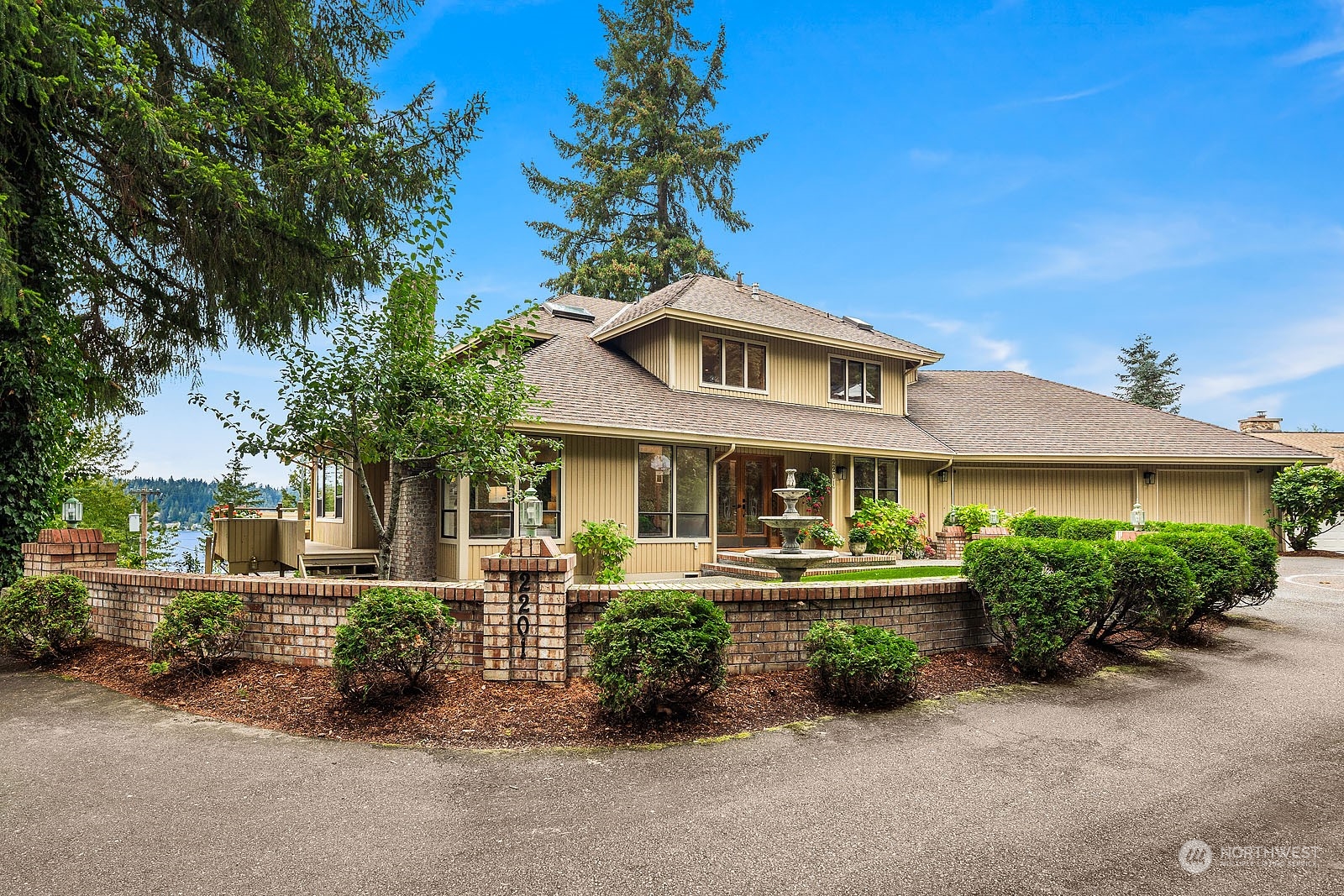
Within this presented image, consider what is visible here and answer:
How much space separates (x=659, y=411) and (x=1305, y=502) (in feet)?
55.5

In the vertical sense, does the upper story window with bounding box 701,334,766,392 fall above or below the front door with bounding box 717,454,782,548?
above

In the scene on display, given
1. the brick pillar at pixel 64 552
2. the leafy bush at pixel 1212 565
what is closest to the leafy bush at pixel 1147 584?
the leafy bush at pixel 1212 565

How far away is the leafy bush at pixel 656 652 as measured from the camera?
15.8ft

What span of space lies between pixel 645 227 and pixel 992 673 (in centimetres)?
2698

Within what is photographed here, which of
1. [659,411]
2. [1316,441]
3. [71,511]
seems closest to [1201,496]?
[659,411]

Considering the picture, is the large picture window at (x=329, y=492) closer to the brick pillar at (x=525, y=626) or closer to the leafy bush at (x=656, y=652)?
the brick pillar at (x=525, y=626)

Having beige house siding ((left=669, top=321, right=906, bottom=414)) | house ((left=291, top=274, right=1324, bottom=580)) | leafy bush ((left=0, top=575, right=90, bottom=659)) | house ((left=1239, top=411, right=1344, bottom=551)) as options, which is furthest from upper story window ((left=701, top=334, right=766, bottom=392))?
house ((left=1239, top=411, right=1344, bottom=551))

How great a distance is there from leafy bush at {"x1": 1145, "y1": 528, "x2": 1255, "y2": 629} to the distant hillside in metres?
18.2

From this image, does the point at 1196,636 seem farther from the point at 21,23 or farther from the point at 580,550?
the point at 21,23

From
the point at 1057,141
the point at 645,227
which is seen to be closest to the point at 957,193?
the point at 1057,141

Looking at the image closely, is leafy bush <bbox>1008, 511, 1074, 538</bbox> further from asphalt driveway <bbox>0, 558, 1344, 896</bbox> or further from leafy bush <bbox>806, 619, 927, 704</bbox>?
leafy bush <bbox>806, 619, 927, 704</bbox>

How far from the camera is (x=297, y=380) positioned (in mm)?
8008

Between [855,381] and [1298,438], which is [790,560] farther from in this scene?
[1298,438]

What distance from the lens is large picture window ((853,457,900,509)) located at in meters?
16.5
